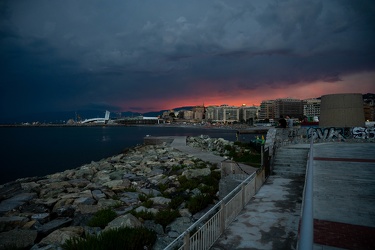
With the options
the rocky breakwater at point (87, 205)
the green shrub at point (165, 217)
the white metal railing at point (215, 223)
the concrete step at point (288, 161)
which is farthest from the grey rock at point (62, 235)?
the concrete step at point (288, 161)

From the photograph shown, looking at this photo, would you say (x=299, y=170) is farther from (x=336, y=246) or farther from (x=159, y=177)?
(x=159, y=177)

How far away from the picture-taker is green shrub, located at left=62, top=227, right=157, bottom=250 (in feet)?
23.0

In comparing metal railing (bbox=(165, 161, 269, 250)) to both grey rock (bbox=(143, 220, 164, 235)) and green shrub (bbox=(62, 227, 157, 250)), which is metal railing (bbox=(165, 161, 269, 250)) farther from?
grey rock (bbox=(143, 220, 164, 235))

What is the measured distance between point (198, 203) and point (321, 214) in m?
5.94

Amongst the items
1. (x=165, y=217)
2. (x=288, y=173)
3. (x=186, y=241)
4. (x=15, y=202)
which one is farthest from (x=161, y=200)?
(x=15, y=202)

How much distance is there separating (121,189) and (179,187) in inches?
154

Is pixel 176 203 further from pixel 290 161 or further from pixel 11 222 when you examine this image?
pixel 11 222

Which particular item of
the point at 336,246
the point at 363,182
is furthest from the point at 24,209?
the point at 363,182

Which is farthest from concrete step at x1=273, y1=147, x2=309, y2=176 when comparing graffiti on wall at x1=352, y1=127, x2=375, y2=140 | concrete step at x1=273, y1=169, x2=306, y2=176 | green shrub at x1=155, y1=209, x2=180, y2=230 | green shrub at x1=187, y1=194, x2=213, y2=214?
graffiti on wall at x1=352, y1=127, x2=375, y2=140

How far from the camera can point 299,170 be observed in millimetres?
12898

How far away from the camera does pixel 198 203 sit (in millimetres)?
11648

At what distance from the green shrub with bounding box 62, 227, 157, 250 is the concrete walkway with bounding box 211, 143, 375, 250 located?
277 centimetres

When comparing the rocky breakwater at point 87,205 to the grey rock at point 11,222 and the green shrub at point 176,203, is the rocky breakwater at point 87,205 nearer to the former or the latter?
the grey rock at point 11,222

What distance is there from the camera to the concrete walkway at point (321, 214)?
5844 millimetres
